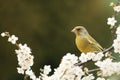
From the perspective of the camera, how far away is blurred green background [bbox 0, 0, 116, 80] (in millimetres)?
12469

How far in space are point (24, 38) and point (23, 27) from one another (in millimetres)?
286

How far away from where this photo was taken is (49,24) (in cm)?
1282

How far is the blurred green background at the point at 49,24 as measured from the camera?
12469 millimetres

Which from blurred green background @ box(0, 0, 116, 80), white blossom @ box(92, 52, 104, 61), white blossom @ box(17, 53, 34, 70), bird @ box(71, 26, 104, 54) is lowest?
white blossom @ box(92, 52, 104, 61)

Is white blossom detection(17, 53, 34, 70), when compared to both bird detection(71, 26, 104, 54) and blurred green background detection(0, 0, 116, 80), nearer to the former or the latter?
bird detection(71, 26, 104, 54)

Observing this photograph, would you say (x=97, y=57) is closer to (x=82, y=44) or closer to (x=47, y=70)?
(x=47, y=70)

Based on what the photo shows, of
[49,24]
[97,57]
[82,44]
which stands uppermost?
[49,24]

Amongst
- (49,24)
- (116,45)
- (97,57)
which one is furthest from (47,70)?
(49,24)

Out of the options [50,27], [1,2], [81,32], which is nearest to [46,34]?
[50,27]

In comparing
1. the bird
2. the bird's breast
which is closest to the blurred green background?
the bird

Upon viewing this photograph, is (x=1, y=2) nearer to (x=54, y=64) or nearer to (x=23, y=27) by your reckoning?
(x=23, y=27)

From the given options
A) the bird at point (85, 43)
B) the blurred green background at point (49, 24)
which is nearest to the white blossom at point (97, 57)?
the bird at point (85, 43)

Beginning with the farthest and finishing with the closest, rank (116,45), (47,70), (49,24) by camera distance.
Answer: (49,24) < (47,70) < (116,45)

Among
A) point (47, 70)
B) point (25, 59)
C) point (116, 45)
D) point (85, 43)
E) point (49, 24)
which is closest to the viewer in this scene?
point (116, 45)
